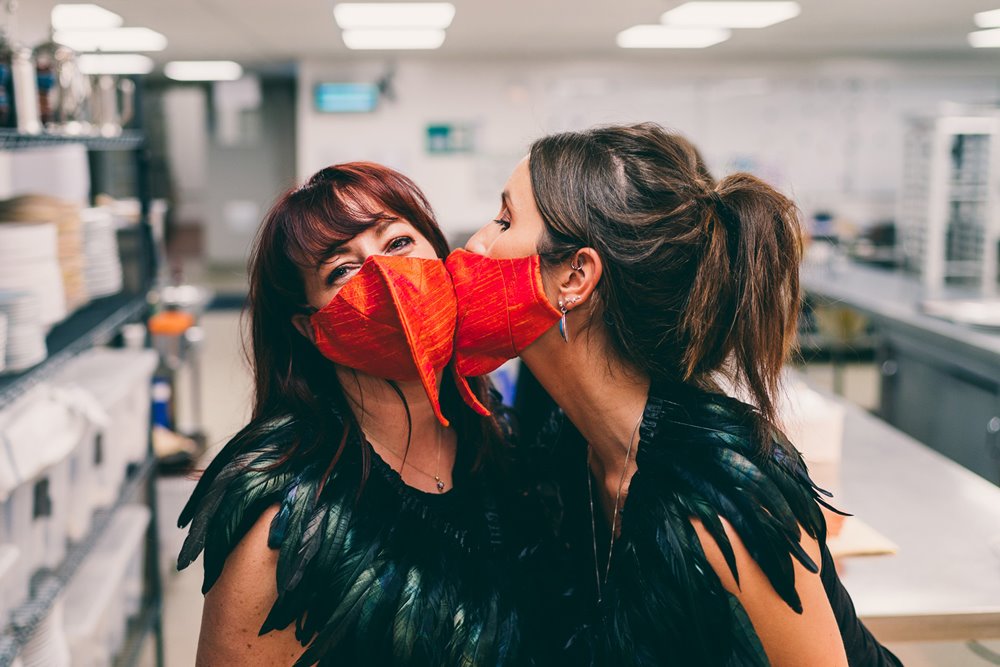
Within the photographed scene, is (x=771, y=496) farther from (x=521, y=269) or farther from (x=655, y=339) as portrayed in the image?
(x=521, y=269)

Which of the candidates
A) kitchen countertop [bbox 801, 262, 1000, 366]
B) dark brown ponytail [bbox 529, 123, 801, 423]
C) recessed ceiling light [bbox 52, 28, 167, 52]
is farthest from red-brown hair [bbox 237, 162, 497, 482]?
recessed ceiling light [bbox 52, 28, 167, 52]

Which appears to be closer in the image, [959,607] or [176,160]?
[959,607]

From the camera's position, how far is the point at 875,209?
8.83 m

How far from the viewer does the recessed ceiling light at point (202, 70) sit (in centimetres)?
927

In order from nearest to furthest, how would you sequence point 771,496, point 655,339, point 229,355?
point 771,496 → point 655,339 → point 229,355

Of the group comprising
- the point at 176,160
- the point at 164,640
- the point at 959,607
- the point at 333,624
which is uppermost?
the point at 176,160

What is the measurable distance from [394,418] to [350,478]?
0.15m

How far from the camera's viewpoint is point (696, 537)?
123 cm

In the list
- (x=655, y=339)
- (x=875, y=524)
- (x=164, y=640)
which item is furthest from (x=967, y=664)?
(x=164, y=640)

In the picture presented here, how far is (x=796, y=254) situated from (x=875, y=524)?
1046 mm

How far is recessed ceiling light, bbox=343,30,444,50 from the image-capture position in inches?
263

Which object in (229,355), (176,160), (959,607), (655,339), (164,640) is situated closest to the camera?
(655,339)

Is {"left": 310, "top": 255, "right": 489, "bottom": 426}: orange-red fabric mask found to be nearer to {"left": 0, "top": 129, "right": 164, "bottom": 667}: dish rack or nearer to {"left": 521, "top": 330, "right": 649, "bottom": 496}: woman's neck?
{"left": 521, "top": 330, "right": 649, "bottom": 496}: woman's neck

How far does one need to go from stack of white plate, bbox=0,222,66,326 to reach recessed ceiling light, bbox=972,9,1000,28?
5932 millimetres
